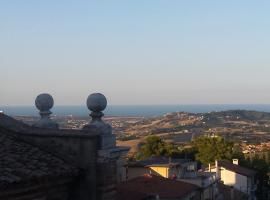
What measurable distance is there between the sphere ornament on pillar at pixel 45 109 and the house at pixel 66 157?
21 cm

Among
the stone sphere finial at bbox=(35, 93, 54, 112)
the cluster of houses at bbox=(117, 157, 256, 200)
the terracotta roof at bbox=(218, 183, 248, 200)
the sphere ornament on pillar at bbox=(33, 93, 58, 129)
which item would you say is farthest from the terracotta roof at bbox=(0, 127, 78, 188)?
the terracotta roof at bbox=(218, 183, 248, 200)

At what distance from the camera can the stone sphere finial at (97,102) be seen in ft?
34.6

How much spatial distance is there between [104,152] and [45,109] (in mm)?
1934

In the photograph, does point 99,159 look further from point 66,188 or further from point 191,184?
point 191,184

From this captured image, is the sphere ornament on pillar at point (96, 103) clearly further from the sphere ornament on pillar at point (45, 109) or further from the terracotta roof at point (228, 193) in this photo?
the terracotta roof at point (228, 193)

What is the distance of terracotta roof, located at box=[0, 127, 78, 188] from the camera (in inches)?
347

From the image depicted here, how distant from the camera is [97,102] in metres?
10.5

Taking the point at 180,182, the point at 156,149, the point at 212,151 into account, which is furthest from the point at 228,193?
the point at 212,151

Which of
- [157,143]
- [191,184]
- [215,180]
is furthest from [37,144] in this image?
[157,143]

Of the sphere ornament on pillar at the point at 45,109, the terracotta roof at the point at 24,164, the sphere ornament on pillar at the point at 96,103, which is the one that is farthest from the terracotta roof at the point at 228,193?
the terracotta roof at the point at 24,164

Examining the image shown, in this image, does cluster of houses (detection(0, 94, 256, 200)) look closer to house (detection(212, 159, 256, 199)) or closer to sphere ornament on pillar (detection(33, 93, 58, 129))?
sphere ornament on pillar (detection(33, 93, 58, 129))

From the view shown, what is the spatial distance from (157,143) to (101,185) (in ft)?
147

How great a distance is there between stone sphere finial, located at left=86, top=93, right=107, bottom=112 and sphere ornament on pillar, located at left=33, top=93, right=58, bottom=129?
1081 millimetres

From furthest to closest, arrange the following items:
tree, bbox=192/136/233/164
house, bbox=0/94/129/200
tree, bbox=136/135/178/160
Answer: tree, bbox=192/136/233/164, tree, bbox=136/135/178/160, house, bbox=0/94/129/200
